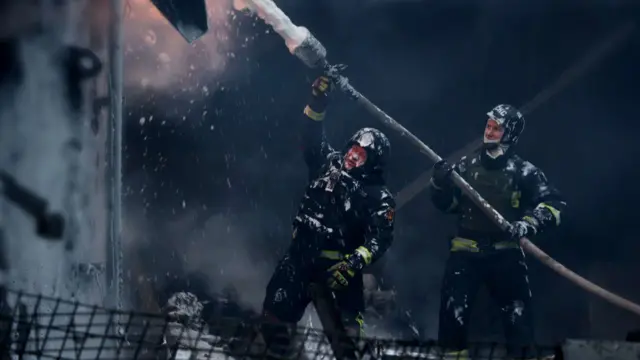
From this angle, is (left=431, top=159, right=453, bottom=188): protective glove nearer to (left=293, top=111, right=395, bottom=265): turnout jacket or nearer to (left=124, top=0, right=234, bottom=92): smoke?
(left=293, top=111, right=395, bottom=265): turnout jacket

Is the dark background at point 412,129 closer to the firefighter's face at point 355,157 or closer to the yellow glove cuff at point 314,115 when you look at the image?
the yellow glove cuff at point 314,115

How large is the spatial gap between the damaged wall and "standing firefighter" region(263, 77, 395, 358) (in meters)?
1.84

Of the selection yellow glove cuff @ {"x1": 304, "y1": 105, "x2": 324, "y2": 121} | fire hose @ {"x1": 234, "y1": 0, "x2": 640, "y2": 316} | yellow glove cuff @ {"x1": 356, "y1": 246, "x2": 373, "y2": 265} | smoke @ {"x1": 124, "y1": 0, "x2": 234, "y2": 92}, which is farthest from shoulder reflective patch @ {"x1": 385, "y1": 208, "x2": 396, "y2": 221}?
smoke @ {"x1": 124, "y1": 0, "x2": 234, "y2": 92}

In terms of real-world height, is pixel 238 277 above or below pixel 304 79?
below

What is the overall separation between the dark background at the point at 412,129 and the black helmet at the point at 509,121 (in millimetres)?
219

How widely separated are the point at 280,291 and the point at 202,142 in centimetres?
180

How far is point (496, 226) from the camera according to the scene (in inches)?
257

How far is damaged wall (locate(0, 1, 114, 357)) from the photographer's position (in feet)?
15.2

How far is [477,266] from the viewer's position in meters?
6.55

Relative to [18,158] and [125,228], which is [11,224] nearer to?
[18,158]

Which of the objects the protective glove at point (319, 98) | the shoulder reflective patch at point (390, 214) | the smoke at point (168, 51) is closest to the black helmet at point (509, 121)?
the shoulder reflective patch at point (390, 214)

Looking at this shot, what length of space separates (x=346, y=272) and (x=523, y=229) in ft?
5.56

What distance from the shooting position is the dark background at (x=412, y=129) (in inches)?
267

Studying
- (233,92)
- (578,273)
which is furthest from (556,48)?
(233,92)
